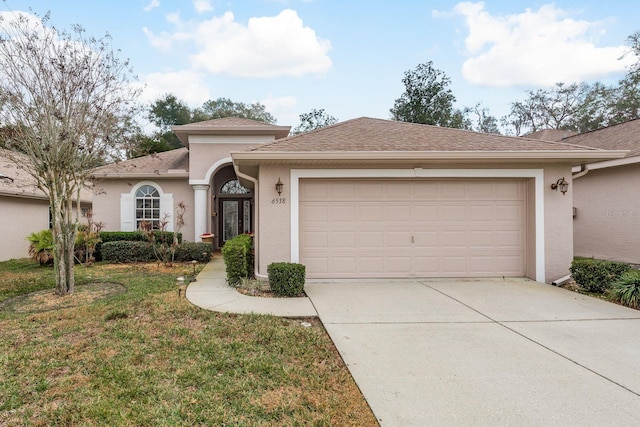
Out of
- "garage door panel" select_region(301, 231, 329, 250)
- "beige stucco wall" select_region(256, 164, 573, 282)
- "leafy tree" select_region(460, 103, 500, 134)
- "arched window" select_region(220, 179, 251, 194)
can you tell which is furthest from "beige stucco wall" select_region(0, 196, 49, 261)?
"leafy tree" select_region(460, 103, 500, 134)

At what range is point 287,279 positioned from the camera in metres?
6.44

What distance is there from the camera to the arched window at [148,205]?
44.5ft

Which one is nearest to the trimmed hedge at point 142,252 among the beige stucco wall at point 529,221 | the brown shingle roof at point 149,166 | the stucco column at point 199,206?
the stucco column at point 199,206

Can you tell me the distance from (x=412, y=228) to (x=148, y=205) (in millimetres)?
10611

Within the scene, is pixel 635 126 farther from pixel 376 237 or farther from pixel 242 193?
pixel 242 193

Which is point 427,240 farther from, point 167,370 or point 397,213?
point 167,370

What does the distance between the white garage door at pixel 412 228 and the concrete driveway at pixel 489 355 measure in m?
1.23

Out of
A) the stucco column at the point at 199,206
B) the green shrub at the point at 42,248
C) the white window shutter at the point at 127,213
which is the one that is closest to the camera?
the green shrub at the point at 42,248

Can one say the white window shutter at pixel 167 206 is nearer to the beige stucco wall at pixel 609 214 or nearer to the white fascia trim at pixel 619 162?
the white fascia trim at pixel 619 162

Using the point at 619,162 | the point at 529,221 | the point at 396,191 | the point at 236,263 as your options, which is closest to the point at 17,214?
the point at 236,263

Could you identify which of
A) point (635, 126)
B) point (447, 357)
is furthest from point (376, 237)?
point (635, 126)

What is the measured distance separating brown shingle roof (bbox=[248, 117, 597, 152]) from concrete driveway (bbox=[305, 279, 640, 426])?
9.94 ft

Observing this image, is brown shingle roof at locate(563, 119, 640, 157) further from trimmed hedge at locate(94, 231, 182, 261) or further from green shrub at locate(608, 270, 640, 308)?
trimmed hedge at locate(94, 231, 182, 261)

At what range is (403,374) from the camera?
11.1 feet
